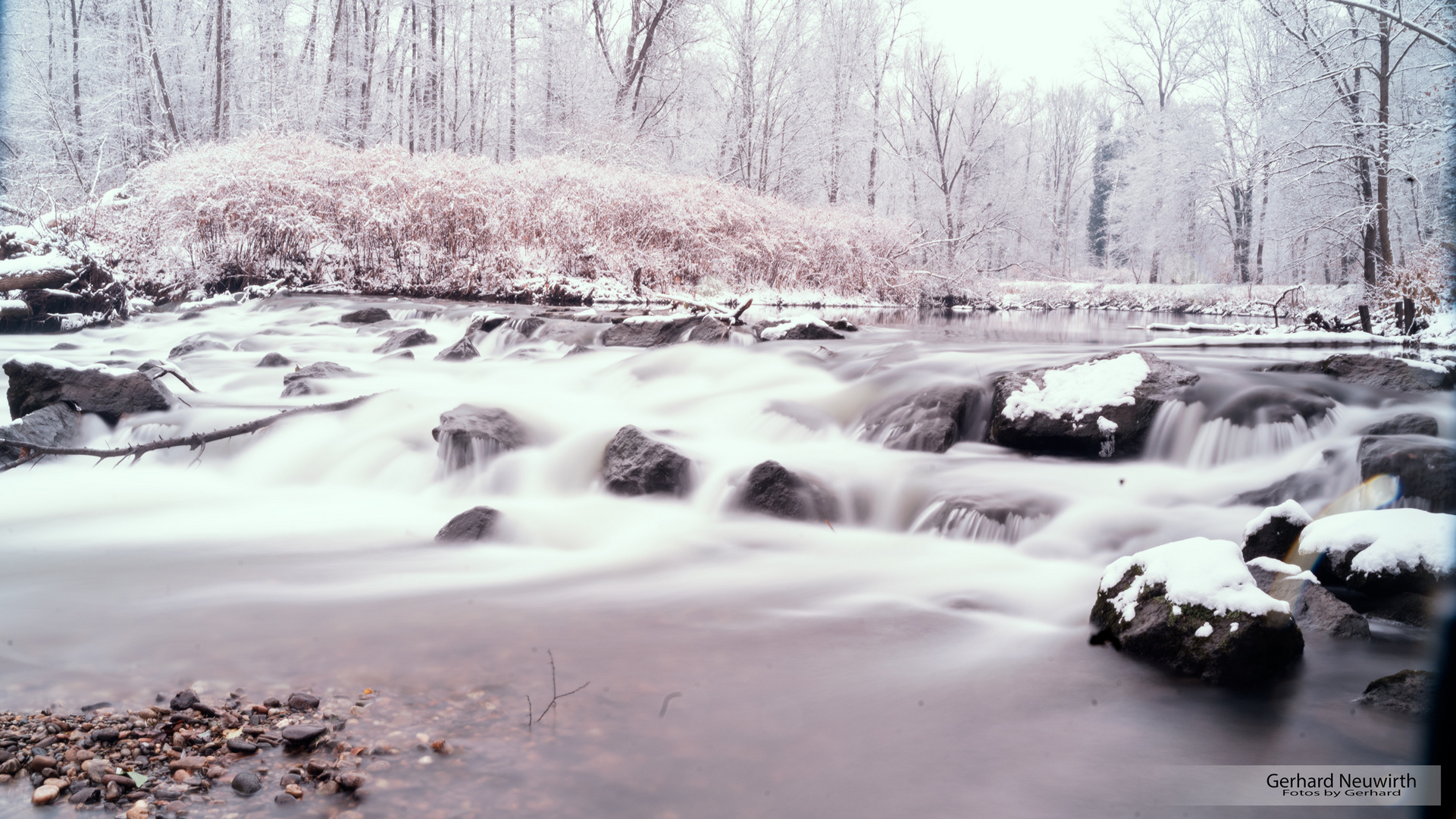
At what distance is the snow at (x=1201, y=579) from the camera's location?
2754mm

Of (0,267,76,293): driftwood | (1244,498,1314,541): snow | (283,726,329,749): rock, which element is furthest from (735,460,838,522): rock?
(0,267,76,293): driftwood

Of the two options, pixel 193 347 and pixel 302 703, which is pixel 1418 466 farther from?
pixel 193 347

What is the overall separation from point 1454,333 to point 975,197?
1812 cm

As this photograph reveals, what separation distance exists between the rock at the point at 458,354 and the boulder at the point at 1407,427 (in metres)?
8.42

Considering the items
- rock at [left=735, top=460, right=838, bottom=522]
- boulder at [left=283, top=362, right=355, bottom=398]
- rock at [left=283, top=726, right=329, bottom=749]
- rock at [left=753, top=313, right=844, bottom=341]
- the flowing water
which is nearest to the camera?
rock at [left=283, top=726, right=329, bottom=749]

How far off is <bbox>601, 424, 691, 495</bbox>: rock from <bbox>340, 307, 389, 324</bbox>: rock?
808 centimetres

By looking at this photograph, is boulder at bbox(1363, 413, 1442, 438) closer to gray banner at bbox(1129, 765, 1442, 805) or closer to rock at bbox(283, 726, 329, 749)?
gray banner at bbox(1129, 765, 1442, 805)

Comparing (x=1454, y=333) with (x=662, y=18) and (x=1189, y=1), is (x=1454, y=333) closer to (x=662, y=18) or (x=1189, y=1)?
(x=1189, y=1)

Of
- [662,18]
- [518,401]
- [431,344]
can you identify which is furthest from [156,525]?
[662,18]

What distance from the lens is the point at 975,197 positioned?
84.9 feet

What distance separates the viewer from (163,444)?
14.8 feet

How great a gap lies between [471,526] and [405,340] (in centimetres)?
656

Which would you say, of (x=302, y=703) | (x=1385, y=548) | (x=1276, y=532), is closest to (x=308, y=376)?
(x=302, y=703)

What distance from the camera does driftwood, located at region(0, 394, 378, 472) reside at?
4.26 m
